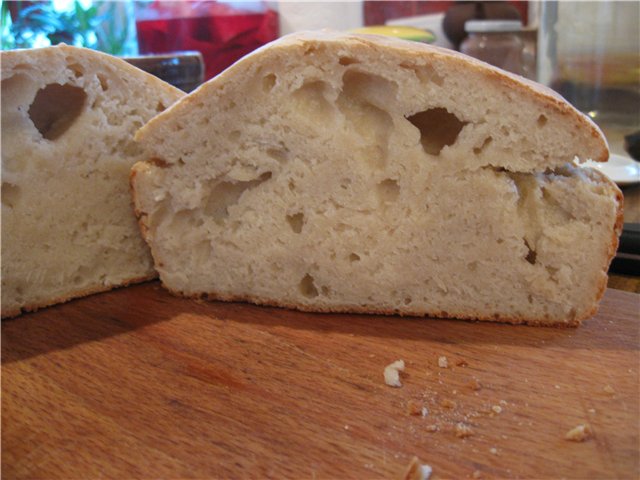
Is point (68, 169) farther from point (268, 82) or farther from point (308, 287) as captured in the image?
point (308, 287)

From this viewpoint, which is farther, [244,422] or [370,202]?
[370,202]

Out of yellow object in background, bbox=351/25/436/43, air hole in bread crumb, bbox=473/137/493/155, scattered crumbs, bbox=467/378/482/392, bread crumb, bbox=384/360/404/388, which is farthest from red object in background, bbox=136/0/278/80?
scattered crumbs, bbox=467/378/482/392

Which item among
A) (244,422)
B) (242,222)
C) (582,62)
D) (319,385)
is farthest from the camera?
(582,62)

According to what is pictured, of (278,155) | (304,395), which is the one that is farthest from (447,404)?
(278,155)

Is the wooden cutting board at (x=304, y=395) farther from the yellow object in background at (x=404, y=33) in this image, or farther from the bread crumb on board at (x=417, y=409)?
the yellow object in background at (x=404, y=33)

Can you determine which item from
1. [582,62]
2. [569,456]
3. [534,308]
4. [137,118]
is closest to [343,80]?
[137,118]

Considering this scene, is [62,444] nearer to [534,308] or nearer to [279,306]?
[279,306]

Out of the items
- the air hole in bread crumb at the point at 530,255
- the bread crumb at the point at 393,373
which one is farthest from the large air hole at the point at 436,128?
the bread crumb at the point at 393,373
